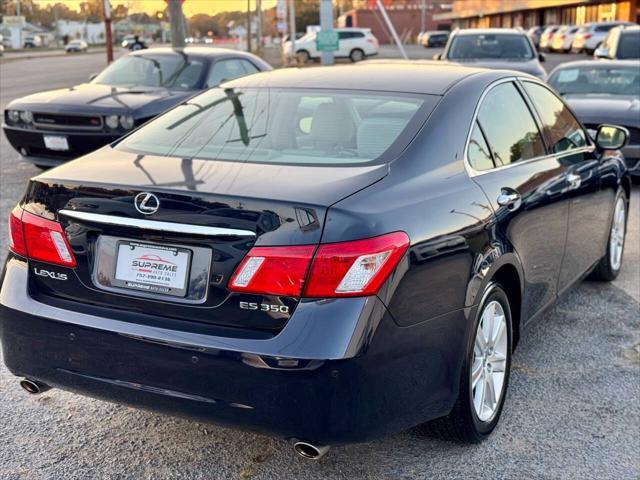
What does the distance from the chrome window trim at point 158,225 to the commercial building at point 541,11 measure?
54.1 meters

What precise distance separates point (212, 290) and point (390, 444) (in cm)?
119

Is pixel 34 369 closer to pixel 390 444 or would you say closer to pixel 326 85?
pixel 390 444

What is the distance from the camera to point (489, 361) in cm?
378

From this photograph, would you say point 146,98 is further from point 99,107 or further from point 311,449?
point 311,449

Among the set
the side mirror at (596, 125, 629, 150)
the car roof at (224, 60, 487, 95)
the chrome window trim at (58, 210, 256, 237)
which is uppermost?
the car roof at (224, 60, 487, 95)

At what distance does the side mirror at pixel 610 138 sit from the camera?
215 inches

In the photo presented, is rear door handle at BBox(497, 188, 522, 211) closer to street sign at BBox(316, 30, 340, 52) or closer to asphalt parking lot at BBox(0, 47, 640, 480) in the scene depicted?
asphalt parking lot at BBox(0, 47, 640, 480)

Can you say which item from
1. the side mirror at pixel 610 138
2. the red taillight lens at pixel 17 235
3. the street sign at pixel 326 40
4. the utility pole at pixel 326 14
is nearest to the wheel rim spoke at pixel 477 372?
the red taillight lens at pixel 17 235

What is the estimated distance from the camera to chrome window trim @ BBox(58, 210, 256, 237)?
9.71ft

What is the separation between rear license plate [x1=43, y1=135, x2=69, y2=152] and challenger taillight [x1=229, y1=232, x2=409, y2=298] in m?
6.85

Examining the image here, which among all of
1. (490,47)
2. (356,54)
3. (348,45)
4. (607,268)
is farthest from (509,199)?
(356,54)

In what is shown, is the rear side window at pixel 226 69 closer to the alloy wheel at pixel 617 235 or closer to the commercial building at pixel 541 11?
the alloy wheel at pixel 617 235

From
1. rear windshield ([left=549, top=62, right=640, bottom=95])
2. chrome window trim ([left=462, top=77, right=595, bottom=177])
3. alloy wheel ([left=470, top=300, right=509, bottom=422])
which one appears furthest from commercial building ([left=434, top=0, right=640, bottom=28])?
alloy wheel ([left=470, top=300, right=509, bottom=422])

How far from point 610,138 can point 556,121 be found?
644 millimetres
